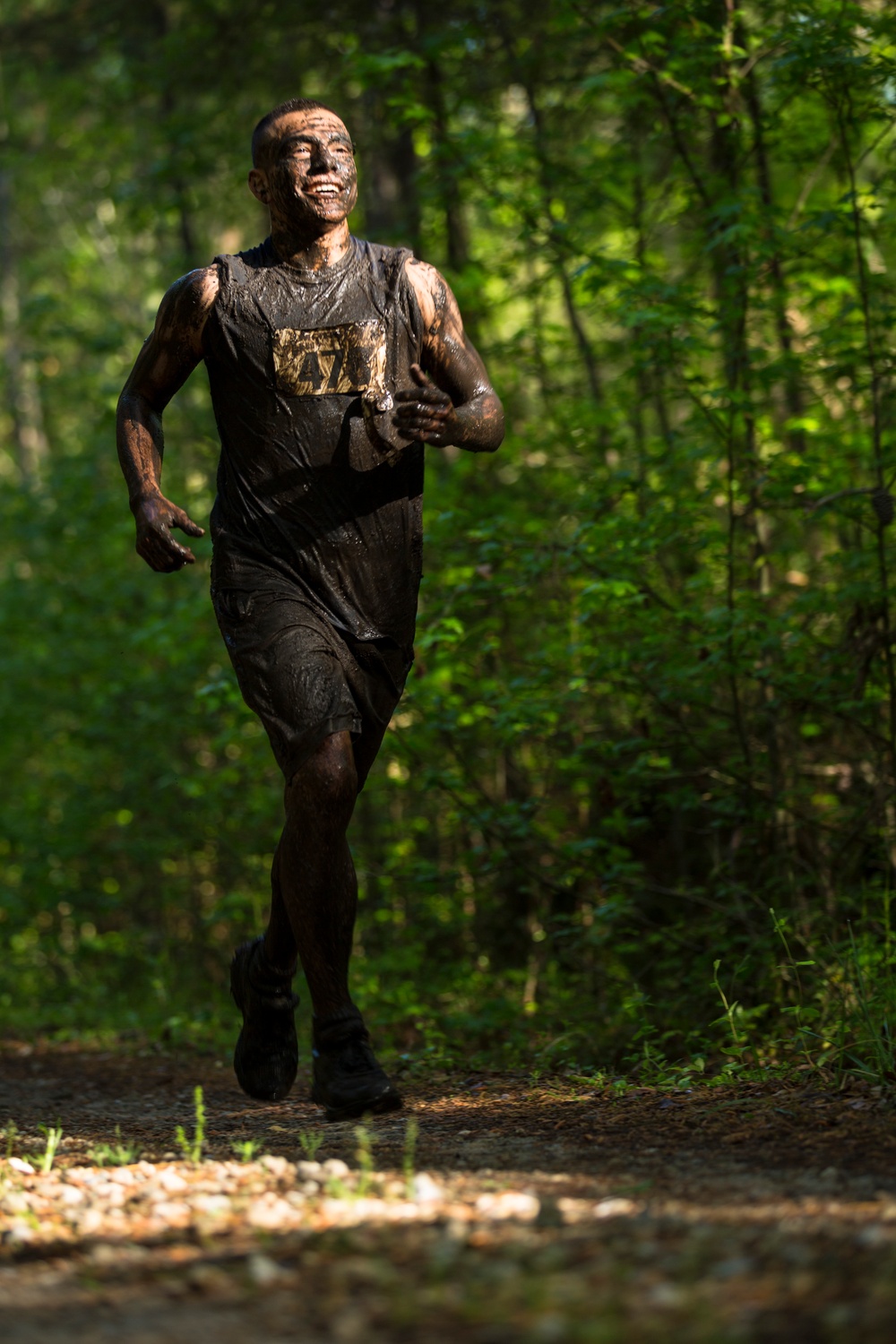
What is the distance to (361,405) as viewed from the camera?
4.22 meters

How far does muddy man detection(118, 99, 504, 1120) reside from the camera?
4.02m

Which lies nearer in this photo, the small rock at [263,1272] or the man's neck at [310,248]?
the small rock at [263,1272]

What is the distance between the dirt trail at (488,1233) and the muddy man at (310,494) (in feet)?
1.89

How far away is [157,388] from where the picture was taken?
4418 millimetres

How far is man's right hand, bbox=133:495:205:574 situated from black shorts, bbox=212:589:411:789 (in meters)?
0.27

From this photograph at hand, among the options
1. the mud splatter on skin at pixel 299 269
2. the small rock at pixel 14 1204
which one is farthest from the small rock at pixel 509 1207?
the mud splatter on skin at pixel 299 269

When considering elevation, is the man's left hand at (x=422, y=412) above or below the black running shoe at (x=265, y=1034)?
above

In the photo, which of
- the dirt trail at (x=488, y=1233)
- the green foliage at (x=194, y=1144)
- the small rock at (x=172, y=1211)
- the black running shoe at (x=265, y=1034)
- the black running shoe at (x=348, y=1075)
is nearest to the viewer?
the dirt trail at (x=488, y=1233)

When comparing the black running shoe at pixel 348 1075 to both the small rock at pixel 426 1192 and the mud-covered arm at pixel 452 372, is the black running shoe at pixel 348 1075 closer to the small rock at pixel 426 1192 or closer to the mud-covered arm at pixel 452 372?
the small rock at pixel 426 1192

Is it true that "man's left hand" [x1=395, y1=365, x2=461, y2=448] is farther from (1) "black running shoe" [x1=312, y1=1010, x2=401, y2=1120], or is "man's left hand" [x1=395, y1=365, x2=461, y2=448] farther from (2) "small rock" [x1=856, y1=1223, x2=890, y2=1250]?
(2) "small rock" [x1=856, y1=1223, x2=890, y2=1250]

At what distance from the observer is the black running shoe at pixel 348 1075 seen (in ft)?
12.8

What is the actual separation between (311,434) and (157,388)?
56 centimetres

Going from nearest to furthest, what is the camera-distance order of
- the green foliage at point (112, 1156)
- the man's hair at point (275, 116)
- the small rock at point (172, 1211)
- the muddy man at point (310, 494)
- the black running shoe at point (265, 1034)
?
1. the small rock at point (172, 1211)
2. the green foliage at point (112, 1156)
3. the muddy man at point (310, 494)
4. the man's hair at point (275, 116)
5. the black running shoe at point (265, 1034)

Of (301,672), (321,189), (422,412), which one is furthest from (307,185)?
(301,672)
